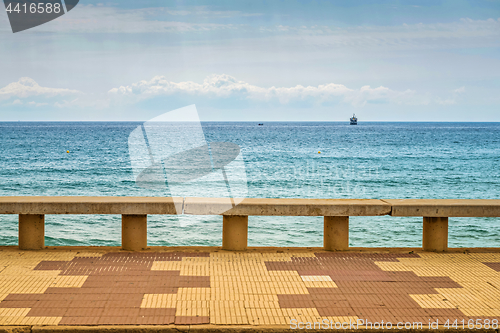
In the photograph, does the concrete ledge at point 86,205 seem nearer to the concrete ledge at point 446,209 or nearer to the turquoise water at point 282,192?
the concrete ledge at point 446,209

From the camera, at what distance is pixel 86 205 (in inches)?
179

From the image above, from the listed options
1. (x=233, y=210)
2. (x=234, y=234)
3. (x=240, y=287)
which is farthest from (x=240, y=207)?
(x=240, y=287)

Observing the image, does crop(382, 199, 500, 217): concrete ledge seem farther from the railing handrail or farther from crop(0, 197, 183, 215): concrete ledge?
crop(0, 197, 183, 215): concrete ledge

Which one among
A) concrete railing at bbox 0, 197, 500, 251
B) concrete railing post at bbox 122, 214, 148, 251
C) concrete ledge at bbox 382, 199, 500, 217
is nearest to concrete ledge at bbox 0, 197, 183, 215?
concrete railing at bbox 0, 197, 500, 251

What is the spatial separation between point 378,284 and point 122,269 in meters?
2.35

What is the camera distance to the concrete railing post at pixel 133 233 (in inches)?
184

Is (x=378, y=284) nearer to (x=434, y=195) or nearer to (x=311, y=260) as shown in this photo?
(x=311, y=260)

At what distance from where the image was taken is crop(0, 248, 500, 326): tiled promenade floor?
124 inches

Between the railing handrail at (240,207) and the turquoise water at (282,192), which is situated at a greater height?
the railing handrail at (240,207)

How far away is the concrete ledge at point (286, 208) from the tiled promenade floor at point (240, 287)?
45 cm

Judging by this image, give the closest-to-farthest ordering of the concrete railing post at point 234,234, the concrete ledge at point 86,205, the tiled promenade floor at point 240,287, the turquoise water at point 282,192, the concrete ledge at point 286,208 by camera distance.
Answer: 1. the tiled promenade floor at point 240,287
2. the concrete ledge at point 86,205
3. the concrete ledge at point 286,208
4. the concrete railing post at point 234,234
5. the turquoise water at point 282,192

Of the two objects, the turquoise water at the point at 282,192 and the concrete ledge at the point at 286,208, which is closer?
the concrete ledge at the point at 286,208

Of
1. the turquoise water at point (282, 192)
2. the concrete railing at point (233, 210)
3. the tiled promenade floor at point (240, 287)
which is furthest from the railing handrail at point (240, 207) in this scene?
the turquoise water at point (282, 192)

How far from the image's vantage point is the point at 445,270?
13.9 feet
